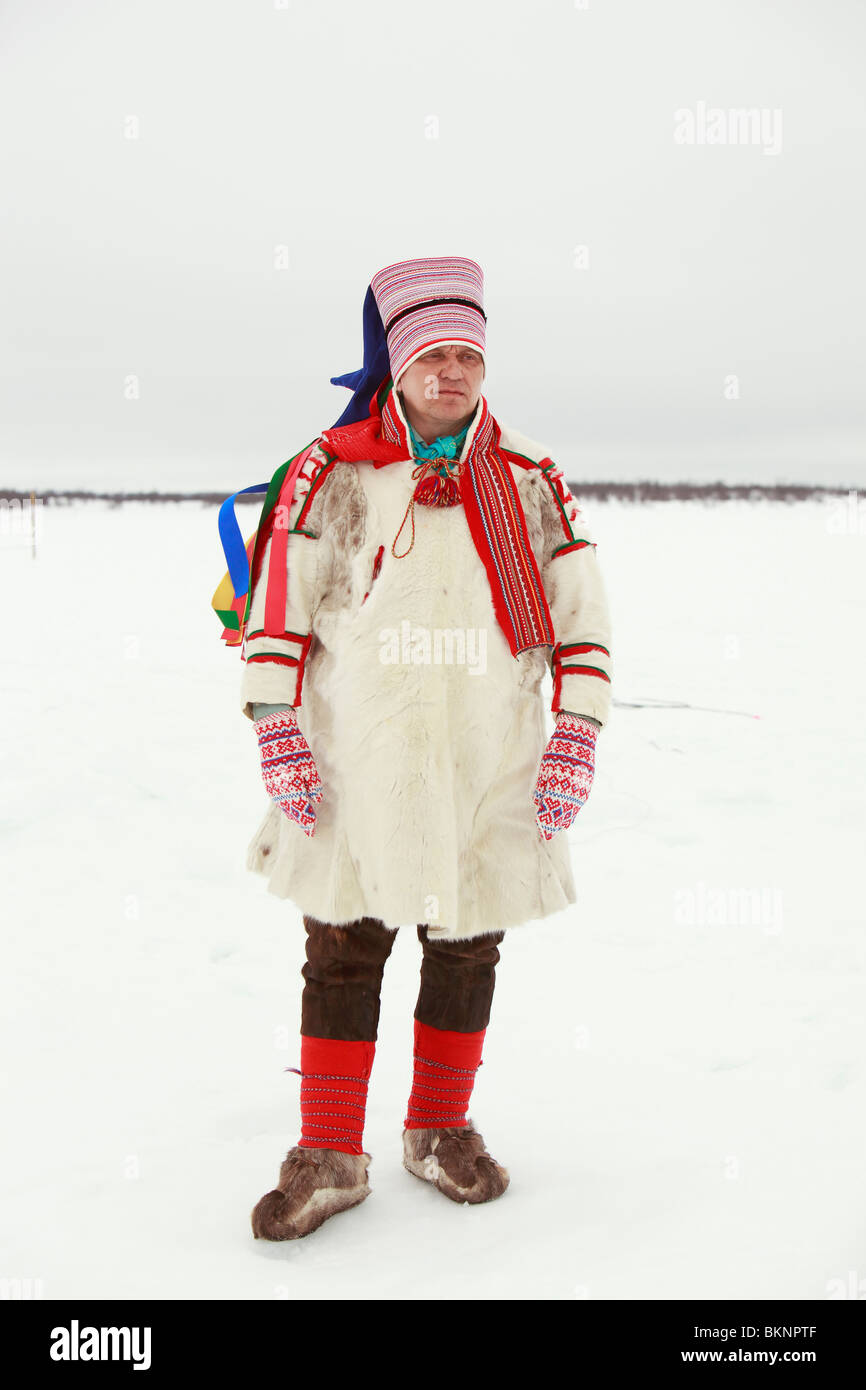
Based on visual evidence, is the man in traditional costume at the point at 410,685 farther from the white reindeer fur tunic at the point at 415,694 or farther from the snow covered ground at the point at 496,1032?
the snow covered ground at the point at 496,1032

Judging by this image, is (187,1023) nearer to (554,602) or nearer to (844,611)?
(554,602)

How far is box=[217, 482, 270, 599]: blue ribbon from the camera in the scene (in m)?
2.43

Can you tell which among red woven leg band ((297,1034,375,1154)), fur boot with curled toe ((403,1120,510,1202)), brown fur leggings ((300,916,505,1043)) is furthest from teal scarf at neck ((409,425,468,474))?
fur boot with curled toe ((403,1120,510,1202))

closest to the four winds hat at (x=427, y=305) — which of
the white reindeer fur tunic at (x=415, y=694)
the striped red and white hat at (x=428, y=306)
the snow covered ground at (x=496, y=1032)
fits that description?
the striped red and white hat at (x=428, y=306)

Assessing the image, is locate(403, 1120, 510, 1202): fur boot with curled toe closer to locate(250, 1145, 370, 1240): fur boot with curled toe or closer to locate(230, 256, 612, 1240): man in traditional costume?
locate(230, 256, 612, 1240): man in traditional costume

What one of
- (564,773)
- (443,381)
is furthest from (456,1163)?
(443,381)

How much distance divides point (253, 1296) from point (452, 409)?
1774 millimetres

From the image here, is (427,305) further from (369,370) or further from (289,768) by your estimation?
(289,768)

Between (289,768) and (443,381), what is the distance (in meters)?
0.86

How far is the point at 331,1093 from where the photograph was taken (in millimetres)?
2422

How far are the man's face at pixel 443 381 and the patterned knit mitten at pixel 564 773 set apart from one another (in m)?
0.68
